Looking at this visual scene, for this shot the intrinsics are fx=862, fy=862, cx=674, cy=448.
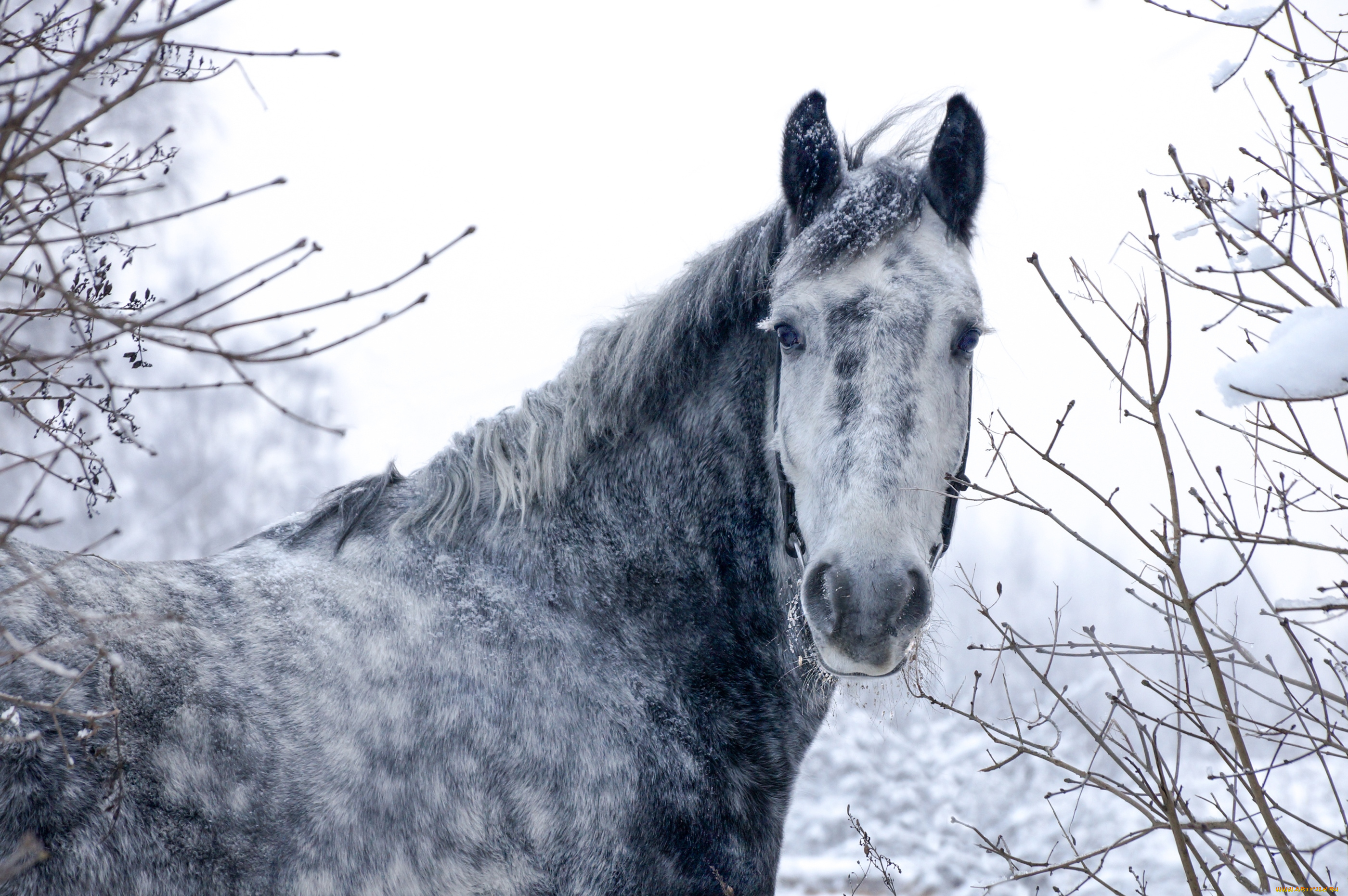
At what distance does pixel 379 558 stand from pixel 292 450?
18.0m

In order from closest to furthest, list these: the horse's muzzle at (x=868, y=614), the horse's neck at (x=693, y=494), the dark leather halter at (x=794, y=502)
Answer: the horse's muzzle at (x=868, y=614) → the dark leather halter at (x=794, y=502) → the horse's neck at (x=693, y=494)

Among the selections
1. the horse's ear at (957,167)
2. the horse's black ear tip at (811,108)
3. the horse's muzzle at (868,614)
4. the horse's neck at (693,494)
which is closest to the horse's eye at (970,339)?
the horse's ear at (957,167)

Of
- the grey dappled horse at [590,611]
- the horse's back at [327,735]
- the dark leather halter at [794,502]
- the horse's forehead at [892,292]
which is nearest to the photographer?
the horse's back at [327,735]

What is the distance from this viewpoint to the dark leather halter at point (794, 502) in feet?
8.40

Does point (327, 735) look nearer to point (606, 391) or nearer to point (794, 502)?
point (606, 391)

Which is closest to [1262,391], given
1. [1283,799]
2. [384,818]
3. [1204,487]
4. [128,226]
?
[1204,487]

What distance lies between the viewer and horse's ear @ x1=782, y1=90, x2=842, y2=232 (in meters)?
2.76

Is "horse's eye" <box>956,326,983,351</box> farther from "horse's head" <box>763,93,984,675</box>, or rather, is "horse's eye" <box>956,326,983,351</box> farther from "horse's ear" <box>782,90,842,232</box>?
"horse's ear" <box>782,90,842,232</box>

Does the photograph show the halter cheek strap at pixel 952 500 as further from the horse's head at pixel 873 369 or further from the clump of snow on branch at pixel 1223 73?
the clump of snow on branch at pixel 1223 73

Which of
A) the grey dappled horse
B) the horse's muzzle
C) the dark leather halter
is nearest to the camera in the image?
the grey dappled horse

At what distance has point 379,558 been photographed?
2594 mm

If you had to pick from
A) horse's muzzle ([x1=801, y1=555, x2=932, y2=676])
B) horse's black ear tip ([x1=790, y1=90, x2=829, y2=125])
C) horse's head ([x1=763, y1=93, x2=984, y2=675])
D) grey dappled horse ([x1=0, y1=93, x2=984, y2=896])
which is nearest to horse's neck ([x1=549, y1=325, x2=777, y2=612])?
grey dappled horse ([x1=0, y1=93, x2=984, y2=896])

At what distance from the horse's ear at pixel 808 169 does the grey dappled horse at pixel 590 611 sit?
0.01 m

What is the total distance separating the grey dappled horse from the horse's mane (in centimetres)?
1
